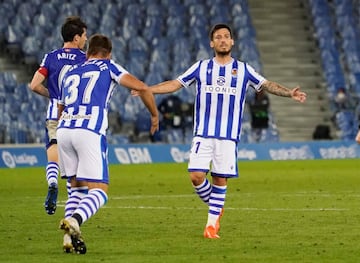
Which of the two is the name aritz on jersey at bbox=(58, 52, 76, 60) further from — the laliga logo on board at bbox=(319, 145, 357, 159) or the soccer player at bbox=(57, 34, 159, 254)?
the laliga logo on board at bbox=(319, 145, 357, 159)

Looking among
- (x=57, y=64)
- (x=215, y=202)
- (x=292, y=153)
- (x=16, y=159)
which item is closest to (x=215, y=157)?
(x=215, y=202)

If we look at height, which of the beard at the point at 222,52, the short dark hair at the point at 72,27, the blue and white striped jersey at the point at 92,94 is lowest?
the blue and white striped jersey at the point at 92,94

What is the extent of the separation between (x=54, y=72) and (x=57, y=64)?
139mm

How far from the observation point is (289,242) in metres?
12.1

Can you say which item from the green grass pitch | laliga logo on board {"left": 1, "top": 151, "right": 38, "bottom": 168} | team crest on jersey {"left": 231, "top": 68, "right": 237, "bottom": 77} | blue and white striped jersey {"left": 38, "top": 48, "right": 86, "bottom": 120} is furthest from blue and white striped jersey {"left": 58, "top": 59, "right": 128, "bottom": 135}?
laliga logo on board {"left": 1, "top": 151, "right": 38, "bottom": 168}

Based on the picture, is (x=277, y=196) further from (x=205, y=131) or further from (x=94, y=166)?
(x=94, y=166)

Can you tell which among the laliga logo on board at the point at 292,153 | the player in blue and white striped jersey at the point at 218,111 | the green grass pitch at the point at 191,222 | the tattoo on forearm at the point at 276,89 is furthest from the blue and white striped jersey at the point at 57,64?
the laliga logo on board at the point at 292,153

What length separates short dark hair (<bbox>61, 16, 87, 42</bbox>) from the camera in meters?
13.6

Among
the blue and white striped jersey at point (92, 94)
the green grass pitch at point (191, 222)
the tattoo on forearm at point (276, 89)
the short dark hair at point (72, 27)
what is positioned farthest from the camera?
the short dark hair at point (72, 27)

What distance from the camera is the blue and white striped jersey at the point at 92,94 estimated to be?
11.3m

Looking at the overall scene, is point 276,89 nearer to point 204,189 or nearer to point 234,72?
point 234,72

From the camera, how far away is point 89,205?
1093cm

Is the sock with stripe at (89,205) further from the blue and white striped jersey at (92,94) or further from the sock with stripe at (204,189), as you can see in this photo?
the sock with stripe at (204,189)

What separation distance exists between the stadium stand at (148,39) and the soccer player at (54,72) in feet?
49.3
